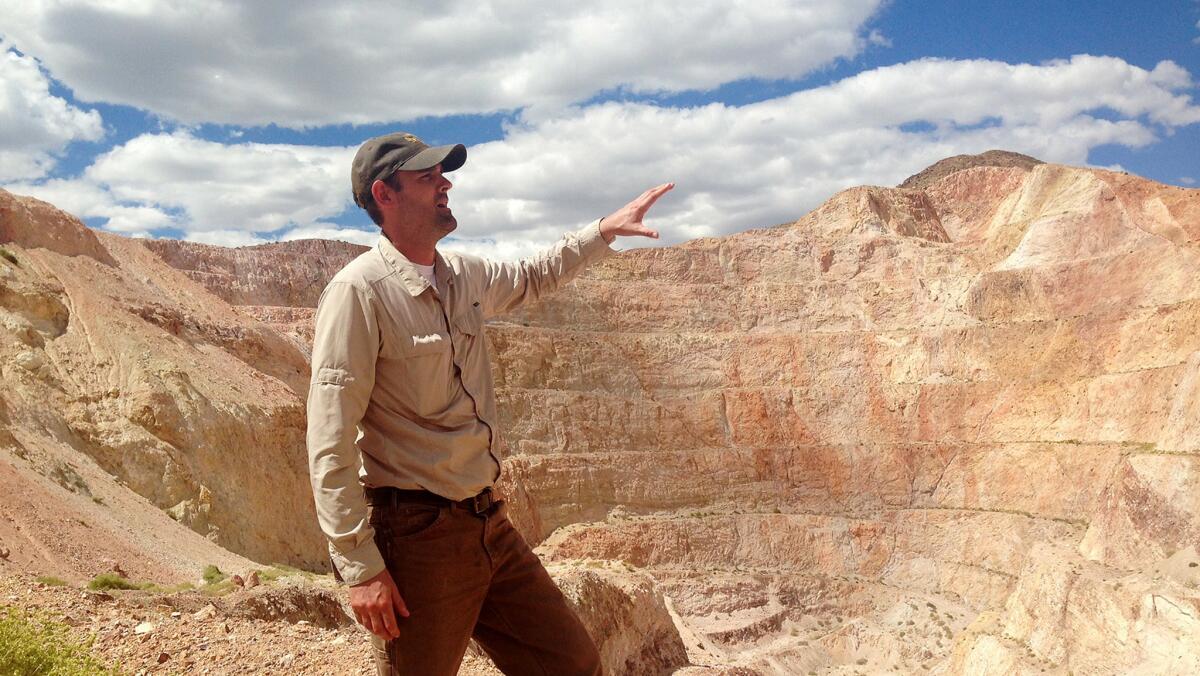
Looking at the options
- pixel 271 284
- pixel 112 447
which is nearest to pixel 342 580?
pixel 112 447

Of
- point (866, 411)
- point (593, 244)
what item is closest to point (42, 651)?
point (593, 244)

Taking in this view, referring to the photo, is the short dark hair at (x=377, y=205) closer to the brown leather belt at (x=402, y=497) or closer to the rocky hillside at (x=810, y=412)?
the brown leather belt at (x=402, y=497)

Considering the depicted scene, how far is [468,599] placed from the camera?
450 cm

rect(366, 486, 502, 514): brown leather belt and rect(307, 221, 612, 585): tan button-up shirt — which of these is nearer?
rect(307, 221, 612, 585): tan button-up shirt

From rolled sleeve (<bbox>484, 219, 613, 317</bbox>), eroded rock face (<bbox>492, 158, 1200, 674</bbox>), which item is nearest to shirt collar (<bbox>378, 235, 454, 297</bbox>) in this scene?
rolled sleeve (<bbox>484, 219, 613, 317</bbox>)

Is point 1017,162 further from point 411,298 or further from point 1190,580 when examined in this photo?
point 411,298

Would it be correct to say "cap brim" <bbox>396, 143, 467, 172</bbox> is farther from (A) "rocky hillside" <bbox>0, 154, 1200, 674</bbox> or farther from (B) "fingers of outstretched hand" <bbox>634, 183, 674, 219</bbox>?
(A) "rocky hillside" <bbox>0, 154, 1200, 674</bbox>

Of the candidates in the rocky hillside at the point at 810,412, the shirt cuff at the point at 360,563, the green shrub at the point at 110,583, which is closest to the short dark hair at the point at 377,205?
the shirt cuff at the point at 360,563

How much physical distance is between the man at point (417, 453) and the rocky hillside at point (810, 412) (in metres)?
17.5

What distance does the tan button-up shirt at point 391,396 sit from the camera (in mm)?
4094

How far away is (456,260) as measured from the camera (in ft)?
16.6

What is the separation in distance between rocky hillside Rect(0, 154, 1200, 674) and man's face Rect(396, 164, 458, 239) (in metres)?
17.5

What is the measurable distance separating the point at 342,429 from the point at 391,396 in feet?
1.27

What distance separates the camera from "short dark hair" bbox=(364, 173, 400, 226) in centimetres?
473
